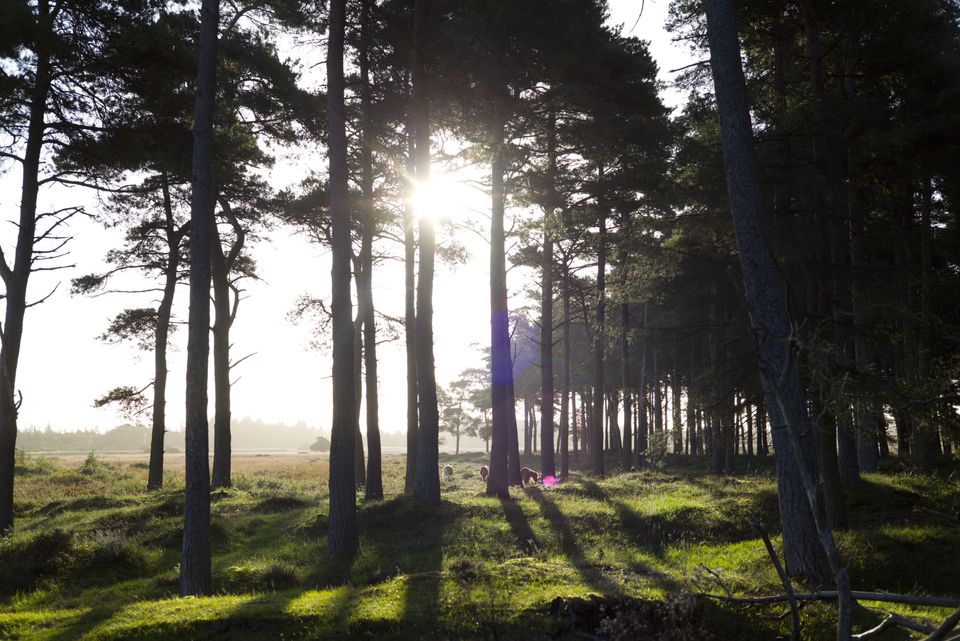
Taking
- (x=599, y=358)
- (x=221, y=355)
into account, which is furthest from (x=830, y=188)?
(x=221, y=355)

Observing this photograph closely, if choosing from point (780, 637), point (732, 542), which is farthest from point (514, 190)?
point (780, 637)

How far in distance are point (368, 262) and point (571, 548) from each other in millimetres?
10574

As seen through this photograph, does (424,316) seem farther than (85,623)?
Yes

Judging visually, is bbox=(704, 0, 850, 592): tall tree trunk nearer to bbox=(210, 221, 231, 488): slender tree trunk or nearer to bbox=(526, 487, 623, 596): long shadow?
bbox=(526, 487, 623, 596): long shadow

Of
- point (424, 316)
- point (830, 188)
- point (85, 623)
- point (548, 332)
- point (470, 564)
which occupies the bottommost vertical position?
point (85, 623)

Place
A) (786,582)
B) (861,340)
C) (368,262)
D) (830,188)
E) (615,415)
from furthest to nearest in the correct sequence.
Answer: (615,415) → (368,262) → (830,188) → (861,340) → (786,582)

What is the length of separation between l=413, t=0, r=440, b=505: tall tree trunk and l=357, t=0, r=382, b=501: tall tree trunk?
135 cm

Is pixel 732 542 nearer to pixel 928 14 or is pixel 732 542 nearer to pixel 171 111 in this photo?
pixel 928 14

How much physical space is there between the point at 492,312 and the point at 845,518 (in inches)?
375

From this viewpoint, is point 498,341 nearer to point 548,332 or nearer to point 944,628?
point 548,332

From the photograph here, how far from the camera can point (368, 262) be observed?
62.7ft

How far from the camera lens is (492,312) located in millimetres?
17750

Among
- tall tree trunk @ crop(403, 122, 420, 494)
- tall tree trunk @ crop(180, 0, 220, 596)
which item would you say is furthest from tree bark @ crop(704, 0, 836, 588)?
tall tree trunk @ crop(403, 122, 420, 494)

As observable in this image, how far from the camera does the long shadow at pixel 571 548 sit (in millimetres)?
7113
